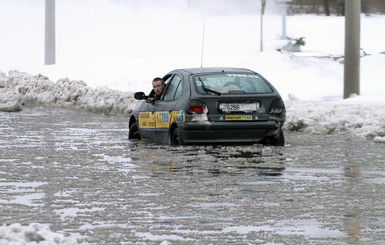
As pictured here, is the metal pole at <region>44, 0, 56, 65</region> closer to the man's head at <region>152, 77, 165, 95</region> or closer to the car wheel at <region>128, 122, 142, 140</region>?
the car wheel at <region>128, 122, 142, 140</region>

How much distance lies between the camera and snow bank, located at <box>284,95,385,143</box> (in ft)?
59.1

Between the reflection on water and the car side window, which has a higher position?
the car side window

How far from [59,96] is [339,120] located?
45.2 feet

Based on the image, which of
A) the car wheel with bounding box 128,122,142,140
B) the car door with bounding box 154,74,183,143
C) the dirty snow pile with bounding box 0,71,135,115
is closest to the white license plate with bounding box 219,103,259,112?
the car door with bounding box 154,74,183,143

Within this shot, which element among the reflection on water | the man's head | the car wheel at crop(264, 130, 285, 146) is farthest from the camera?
the man's head

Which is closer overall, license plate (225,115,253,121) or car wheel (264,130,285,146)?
license plate (225,115,253,121)

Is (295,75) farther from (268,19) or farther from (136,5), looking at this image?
(136,5)

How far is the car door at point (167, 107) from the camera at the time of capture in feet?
51.3

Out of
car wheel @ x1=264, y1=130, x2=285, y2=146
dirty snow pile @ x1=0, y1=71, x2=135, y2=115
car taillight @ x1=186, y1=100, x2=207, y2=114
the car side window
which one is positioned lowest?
dirty snow pile @ x1=0, y1=71, x2=135, y2=115

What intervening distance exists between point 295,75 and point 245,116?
59.6 feet

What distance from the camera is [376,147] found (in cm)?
1573

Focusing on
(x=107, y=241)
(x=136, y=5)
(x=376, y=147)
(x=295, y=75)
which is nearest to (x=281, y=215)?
(x=107, y=241)

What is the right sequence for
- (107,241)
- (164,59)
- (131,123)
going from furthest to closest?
(164,59)
(131,123)
(107,241)

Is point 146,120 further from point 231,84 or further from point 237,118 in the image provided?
point 237,118
